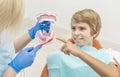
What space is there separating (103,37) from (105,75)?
2.58 feet

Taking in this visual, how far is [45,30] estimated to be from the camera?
149 centimetres

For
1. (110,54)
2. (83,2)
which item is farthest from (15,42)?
(83,2)

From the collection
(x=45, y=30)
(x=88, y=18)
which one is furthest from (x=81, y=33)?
(x=45, y=30)

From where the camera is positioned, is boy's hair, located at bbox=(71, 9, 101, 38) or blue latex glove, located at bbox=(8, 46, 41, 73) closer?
blue latex glove, located at bbox=(8, 46, 41, 73)

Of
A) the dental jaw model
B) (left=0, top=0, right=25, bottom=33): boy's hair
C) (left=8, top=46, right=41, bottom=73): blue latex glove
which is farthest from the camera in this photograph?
the dental jaw model

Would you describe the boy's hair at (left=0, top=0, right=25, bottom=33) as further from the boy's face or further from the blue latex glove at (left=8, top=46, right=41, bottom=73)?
the boy's face

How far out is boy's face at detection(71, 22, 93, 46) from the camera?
158cm

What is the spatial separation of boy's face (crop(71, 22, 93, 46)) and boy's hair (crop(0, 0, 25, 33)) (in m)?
0.46

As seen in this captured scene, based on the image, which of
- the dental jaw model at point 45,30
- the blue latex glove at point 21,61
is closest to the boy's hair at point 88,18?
the dental jaw model at point 45,30

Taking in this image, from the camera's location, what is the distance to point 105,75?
1368 millimetres

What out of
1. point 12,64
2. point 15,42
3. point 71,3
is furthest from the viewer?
point 71,3

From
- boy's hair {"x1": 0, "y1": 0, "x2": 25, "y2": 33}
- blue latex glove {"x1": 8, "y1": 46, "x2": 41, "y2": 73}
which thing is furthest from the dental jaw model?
boy's hair {"x1": 0, "y1": 0, "x2": 25, "y2": 33}

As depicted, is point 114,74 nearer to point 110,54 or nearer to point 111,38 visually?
point 110,54

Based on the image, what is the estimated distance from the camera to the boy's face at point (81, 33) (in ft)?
5.17
